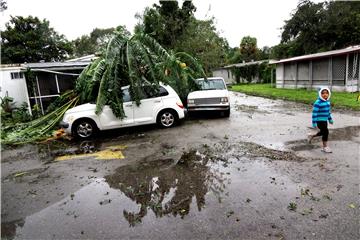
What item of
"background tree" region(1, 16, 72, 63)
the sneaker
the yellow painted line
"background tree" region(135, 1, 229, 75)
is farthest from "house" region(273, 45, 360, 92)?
"background tree" region(1, 16, 72, 63)

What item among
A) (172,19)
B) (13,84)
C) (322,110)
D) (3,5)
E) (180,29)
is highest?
(172,19)

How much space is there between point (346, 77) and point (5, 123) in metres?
22.1

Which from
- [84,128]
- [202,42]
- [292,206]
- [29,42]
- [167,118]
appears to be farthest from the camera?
[29,42]

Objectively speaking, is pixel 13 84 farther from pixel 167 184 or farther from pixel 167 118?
pixel 167 184

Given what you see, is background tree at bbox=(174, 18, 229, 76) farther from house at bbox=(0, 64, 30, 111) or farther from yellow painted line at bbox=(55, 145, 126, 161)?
yellow painted line at bbox=(55, 145, 126, 161)

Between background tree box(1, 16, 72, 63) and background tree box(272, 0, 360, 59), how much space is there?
34.3 metres

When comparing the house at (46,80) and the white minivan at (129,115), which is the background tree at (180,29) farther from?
the white minivan at (129,115)

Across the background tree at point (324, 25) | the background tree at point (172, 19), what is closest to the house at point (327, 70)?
the background tree at point (324, 25)

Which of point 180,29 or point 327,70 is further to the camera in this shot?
point 180,29

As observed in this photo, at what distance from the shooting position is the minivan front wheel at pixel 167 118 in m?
10.1

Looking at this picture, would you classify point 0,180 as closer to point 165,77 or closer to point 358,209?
point 165,77

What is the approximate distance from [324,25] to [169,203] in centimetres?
3597

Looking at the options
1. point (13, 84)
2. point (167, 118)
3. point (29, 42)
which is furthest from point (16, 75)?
point (29, 42)

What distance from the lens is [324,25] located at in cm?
3259
